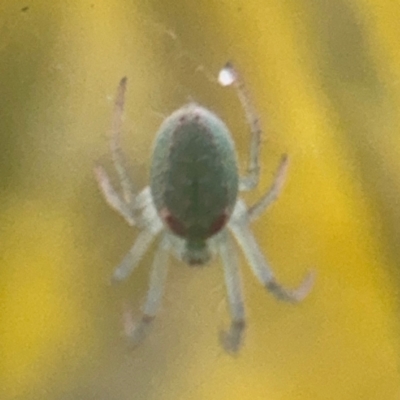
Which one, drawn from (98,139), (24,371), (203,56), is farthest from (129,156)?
(24,371)

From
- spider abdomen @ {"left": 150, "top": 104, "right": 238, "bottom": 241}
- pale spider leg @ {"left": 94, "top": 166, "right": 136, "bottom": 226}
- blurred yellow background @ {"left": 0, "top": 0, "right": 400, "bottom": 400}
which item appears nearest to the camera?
spider abdomen @ {"left": 150, "top": 104, "right": 238, "bottom": 241}

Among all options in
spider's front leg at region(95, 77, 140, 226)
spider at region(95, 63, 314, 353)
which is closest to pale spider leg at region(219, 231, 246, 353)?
spider at region(95, 63, 314, 353)

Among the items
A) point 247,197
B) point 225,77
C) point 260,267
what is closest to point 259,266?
point 260,267

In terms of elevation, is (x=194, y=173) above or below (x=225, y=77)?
below

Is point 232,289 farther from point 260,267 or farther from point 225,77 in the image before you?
point 225,77

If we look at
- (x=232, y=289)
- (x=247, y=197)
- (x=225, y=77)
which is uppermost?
(x=225, y=77)

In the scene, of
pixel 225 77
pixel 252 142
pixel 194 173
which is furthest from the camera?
pixel 225 77

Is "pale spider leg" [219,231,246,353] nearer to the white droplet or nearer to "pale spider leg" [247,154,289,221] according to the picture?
"pale spider leg" [247,154,289,221]
